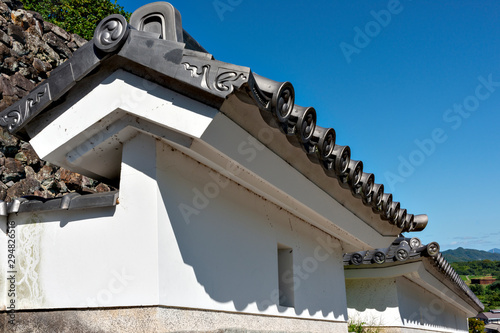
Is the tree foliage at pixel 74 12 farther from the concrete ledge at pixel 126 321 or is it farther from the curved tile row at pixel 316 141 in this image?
the concrete ledge at pixel 126 321

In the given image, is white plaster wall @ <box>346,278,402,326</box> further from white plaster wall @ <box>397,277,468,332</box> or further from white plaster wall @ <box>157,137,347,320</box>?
white plaster wall @ <box>157,137,347,320</box>

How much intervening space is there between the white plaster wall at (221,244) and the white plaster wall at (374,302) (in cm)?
374

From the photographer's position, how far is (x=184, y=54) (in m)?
3.08

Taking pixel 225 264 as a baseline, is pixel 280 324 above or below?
below

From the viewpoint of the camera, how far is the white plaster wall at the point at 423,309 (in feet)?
32.1

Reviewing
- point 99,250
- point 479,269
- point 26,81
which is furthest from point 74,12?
point 479,269

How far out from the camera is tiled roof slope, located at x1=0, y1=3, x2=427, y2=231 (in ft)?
9.79

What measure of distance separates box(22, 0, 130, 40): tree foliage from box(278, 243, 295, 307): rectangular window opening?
62.0 ft

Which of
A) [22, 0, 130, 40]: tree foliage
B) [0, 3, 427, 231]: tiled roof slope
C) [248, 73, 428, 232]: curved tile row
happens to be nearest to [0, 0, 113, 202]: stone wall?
[0, 3, 427, 231]: tiled roof slope

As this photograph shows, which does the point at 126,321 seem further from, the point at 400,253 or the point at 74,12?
the point at 74,12

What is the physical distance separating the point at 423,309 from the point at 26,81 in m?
10.7

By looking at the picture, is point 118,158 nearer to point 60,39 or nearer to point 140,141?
point 140,141

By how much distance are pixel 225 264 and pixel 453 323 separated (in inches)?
557

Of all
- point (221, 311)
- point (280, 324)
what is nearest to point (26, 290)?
point (221, 311)
